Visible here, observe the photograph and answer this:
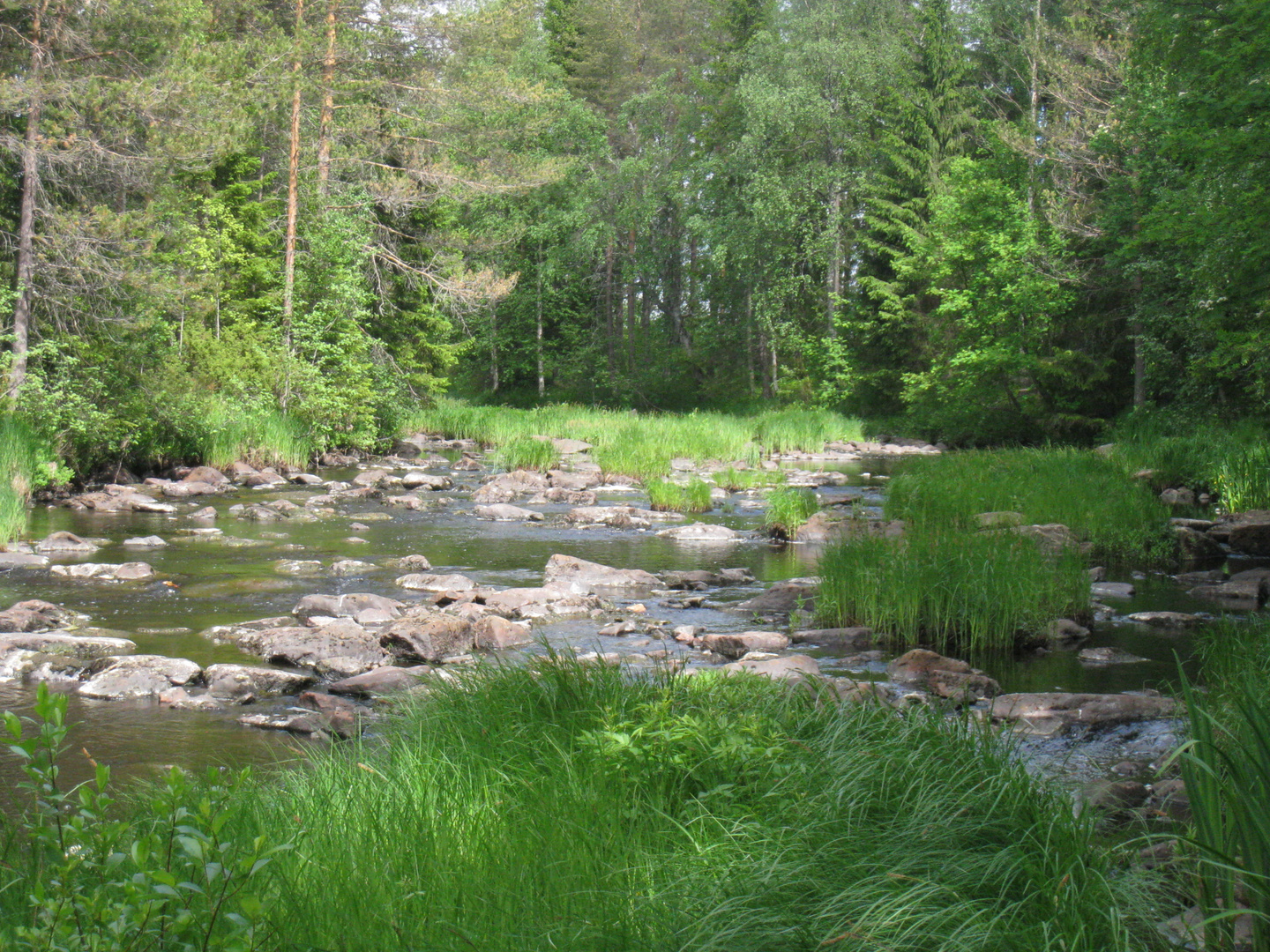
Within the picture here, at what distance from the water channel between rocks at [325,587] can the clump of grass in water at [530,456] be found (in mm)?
3302

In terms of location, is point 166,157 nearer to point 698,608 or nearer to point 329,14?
point 329,14

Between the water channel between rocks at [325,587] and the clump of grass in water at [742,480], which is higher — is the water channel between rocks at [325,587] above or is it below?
below

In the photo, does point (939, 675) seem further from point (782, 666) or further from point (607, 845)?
point (607, 845)

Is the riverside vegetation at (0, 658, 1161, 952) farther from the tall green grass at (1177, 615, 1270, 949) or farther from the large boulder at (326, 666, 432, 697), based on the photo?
the large boulder at (326, 666, 432, 697)

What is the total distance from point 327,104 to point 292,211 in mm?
3172

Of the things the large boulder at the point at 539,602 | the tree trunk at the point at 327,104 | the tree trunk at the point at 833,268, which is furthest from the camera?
the tree trunk at the point at 833,268

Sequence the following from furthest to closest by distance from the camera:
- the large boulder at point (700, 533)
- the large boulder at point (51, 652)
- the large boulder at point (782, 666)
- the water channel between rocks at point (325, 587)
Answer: the large boulder at point (700, 533), the large boulder at point (51, 652), the large boulder at point (782, 666), the water channel between rocks at point (325, 587)

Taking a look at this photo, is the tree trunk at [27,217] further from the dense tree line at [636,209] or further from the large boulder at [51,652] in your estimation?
the large boulder at [51,652]

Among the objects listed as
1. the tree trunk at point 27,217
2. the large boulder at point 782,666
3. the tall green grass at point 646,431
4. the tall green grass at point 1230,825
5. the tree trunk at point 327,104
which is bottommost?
the large boulder at point 782,666

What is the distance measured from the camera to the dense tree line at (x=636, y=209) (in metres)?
15.0

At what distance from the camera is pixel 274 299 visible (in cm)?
2252

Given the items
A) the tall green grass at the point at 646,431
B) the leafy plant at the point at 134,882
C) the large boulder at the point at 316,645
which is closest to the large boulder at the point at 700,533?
the tall green grass at the point at 646,431

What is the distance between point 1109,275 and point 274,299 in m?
18.4

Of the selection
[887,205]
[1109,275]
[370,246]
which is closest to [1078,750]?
[1109,275]
